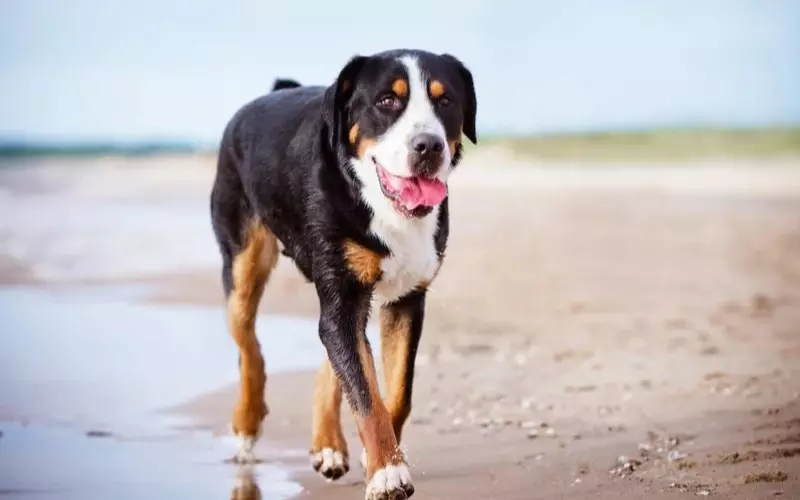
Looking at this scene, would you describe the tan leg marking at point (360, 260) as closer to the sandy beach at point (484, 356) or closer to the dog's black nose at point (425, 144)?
the dog's black nose at point (425, 144)

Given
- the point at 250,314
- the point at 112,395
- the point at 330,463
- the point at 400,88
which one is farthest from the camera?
the point at 112,395

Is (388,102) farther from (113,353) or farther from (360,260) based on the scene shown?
(113,353)

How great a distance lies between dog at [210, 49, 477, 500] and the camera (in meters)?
3.23

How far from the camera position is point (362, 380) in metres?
3.30

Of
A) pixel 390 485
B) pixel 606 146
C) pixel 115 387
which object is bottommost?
pixel 606 146

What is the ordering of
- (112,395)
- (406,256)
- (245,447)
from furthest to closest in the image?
(112,395) → (245,447) → (406,256)

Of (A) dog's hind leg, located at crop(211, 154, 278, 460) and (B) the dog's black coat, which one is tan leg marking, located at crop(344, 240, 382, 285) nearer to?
(B) the dog's black coat

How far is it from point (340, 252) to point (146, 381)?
215 cm

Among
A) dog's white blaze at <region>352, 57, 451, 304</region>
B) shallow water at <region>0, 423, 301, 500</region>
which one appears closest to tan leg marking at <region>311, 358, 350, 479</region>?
shallow water at <region>0, 423, 301, 500</region>

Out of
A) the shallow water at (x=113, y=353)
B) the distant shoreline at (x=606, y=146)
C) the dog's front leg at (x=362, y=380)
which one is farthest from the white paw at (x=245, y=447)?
the distant shoreline at (x=606, y=146)

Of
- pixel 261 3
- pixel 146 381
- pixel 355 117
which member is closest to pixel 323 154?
pixel 355 117

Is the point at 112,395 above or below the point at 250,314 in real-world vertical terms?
below

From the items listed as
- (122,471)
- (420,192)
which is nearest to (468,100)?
(420,192)

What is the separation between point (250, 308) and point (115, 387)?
1174mm
